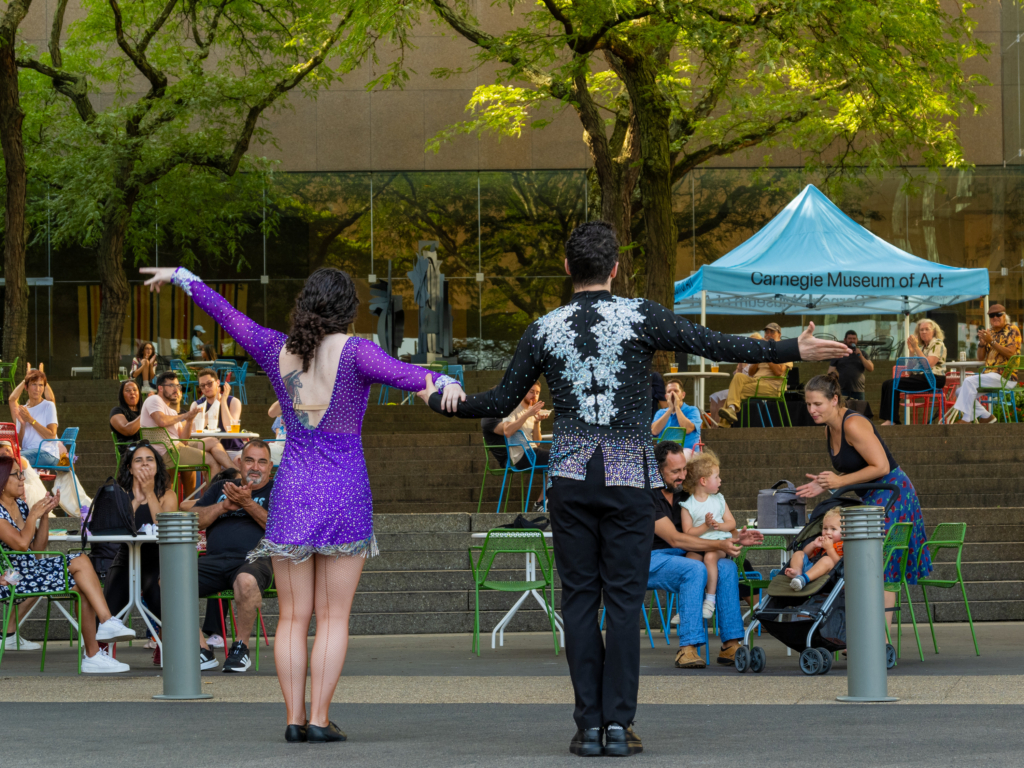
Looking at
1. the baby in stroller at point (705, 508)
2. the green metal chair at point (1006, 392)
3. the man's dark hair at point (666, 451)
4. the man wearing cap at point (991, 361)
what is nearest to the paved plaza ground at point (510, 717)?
the baby in stroller at point (705, 508)

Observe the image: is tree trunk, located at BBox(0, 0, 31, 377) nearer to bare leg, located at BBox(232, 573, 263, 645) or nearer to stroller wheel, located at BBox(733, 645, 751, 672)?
bare leg, located at BBox(232, 573, 263, 645)

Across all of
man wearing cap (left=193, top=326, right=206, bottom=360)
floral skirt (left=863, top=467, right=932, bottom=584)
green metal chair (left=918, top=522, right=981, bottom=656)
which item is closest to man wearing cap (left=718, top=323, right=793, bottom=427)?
green metal chair (left=918, top=522, right=981, bottom=656)

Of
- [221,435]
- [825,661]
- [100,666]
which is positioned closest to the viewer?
[825,661]

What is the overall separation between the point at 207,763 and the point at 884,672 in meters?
3.08

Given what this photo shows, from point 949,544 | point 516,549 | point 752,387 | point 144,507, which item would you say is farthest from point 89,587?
point 752,387

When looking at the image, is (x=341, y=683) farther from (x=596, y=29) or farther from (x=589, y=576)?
(x=596, y=29)

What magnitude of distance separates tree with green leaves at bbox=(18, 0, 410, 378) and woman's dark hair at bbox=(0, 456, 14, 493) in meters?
14.7

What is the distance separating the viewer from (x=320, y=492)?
489 cm

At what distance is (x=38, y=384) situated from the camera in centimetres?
1416

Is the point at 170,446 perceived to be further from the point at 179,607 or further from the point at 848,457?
the point at 848,457

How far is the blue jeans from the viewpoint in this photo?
771 cm

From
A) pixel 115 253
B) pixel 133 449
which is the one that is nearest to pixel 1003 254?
pixel 115 253

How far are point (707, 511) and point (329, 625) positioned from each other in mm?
3924

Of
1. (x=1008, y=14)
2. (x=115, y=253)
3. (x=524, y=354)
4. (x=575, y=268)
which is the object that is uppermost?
(x=1008, y=14)
